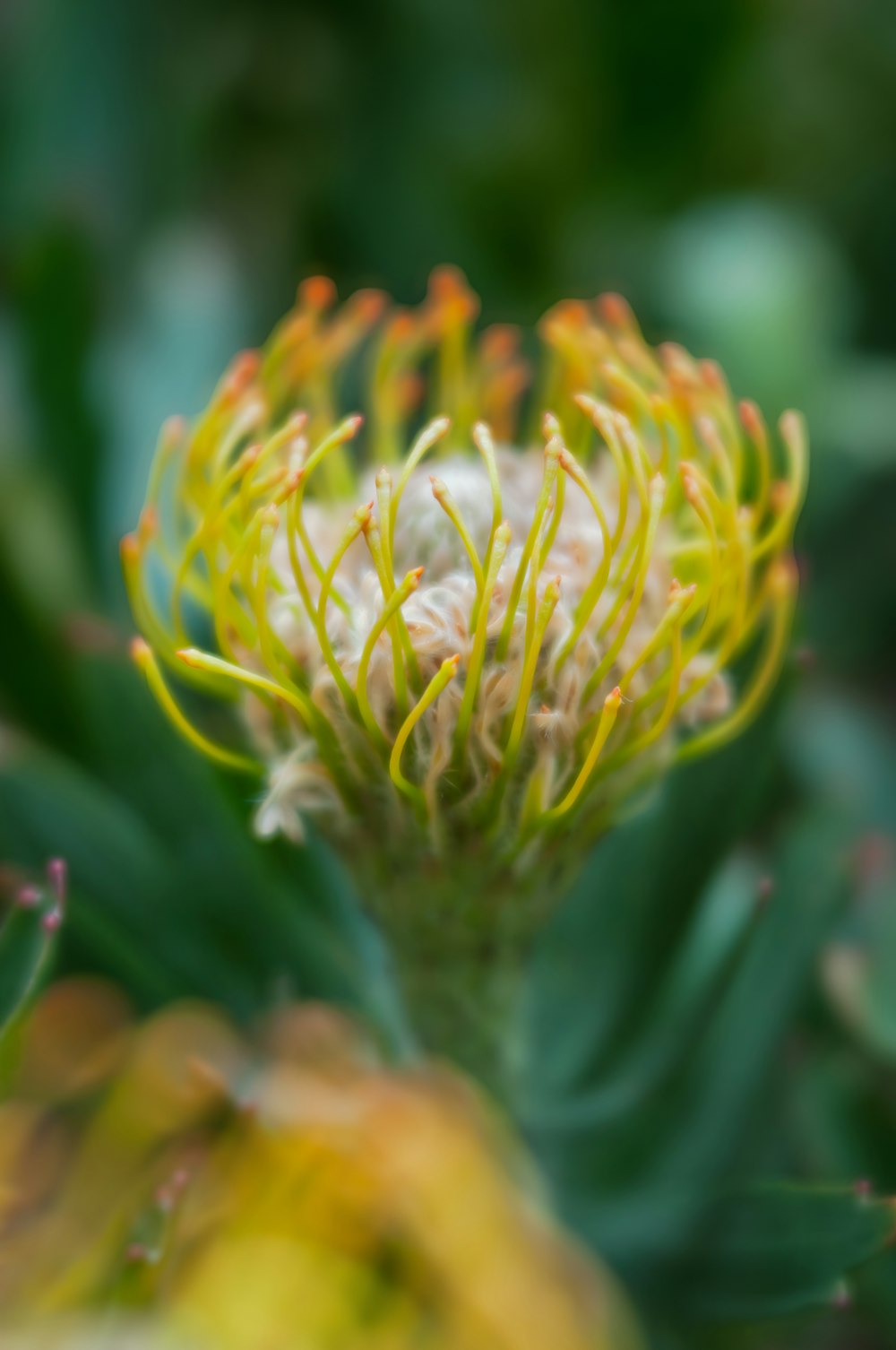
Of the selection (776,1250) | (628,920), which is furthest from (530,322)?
(776,1250)

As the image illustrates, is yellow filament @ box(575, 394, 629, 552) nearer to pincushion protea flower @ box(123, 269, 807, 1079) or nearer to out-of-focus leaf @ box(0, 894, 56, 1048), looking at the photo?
pincushion protea flower @ box(123, 269, 807, 1079)

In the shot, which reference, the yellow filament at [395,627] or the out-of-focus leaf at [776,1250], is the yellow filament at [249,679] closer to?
the yellow filament at [395,627]

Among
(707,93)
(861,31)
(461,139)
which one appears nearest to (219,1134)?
(461,139)

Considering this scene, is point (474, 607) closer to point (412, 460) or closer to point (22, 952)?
point (412, 460)

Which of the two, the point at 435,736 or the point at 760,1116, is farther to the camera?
the point at 760,1116

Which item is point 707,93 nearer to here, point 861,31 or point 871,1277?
point 861,31

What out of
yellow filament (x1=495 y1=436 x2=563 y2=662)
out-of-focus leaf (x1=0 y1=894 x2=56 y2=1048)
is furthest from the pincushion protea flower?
out-of-focus leaf (x1=0 y1=894 x2=56 y2=1048)
